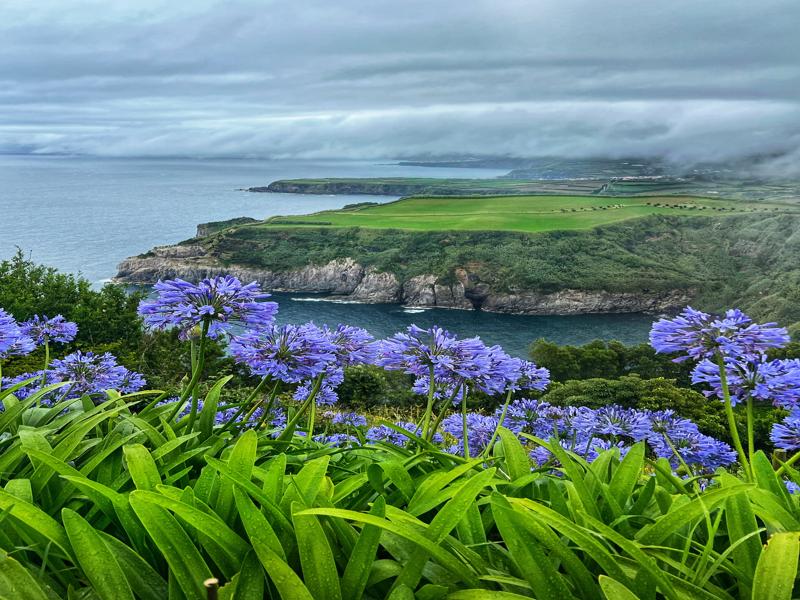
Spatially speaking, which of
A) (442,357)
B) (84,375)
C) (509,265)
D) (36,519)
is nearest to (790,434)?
(442,357)

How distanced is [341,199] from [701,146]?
78699 millimetres

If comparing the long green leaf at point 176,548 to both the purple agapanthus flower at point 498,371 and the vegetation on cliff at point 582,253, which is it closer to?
the purple agapanthus flower at point 498,371

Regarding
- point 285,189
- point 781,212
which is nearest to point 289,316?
point 781,212

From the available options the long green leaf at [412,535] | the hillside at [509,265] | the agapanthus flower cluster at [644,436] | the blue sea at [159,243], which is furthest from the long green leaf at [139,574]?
the hillside at [509,265]

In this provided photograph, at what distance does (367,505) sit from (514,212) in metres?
102

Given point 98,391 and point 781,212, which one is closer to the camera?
point 98,391

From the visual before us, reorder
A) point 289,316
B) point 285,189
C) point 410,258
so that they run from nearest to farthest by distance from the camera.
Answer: point 289,316
point 410,258
point 285,189

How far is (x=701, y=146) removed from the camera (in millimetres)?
151875

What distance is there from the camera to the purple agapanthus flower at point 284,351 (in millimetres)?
2721

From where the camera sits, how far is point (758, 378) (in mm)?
2701

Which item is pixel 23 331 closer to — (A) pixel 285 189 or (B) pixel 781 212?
(B) pixel 781 212

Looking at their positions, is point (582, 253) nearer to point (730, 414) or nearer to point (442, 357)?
point (442, 357)

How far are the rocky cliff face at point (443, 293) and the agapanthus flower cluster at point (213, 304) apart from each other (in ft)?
210

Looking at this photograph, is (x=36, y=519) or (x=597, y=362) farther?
(x=597, y=362)
